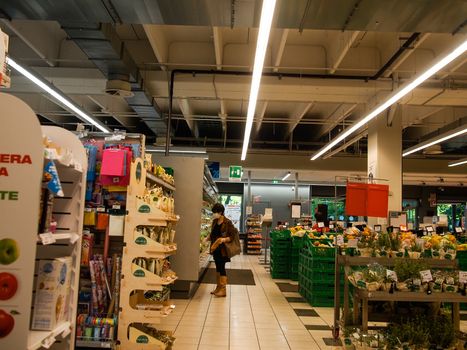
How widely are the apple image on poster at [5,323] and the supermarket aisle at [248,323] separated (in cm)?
A: 319

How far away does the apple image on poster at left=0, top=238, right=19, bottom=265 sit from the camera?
66.1 inches

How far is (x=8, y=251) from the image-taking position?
5.54 feet

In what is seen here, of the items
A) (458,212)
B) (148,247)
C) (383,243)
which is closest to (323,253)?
(383,243)

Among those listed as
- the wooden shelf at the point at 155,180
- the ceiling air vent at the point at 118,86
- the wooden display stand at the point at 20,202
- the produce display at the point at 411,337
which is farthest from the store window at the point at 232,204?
the wooden display stand at the point at 20,202

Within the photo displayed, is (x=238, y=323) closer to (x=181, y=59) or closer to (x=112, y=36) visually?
(x=112, y=36)

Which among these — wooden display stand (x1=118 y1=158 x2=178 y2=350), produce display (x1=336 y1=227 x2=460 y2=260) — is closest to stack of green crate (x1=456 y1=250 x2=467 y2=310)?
produce display (x1=336 y1=227 x2=460 y2=260)

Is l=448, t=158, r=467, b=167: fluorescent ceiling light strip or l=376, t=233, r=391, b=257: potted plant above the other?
l=448, t=158, r=467, b=167: fluorescent ceiling light strip

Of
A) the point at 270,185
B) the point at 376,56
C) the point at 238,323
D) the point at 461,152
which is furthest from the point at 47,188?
the point at 270,185

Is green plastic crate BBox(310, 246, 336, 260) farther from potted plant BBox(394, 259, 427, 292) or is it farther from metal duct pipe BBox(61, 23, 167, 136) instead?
metal duct pipe BBox(61, 23, 167, 136)

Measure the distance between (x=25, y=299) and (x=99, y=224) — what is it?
2.63 meters

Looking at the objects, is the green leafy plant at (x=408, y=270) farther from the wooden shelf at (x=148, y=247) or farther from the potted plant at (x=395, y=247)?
the wooden shelf at (x=148, y=247)

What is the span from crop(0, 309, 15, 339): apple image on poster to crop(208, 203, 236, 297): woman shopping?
20.4ft

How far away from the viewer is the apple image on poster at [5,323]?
66.3 inches

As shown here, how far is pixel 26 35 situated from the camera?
742cm
